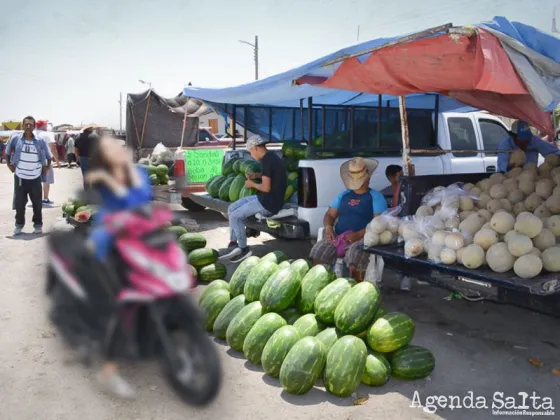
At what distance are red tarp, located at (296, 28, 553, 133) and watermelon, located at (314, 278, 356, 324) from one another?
82.3 inches

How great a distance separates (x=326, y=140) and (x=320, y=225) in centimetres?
158

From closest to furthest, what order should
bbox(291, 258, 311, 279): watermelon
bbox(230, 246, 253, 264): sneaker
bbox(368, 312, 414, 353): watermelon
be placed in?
bbox(230, 246, 253, 264): sneaker, bbox(368, 312, 414, 353): watermelon, bbox(291, 258, 311, 279): watermelon

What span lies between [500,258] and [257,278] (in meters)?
2.11

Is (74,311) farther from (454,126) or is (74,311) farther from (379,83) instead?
(454,126)

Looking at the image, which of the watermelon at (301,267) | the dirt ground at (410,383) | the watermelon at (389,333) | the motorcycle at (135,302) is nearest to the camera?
the motorcycle at (135,302)

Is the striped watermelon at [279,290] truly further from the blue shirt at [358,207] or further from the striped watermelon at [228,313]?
the blue shirt at [358,207]

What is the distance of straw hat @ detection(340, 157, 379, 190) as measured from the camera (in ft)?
21.7

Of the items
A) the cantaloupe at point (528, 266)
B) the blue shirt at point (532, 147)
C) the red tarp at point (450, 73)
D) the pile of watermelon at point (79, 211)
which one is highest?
the red tarp at point (450, 73)

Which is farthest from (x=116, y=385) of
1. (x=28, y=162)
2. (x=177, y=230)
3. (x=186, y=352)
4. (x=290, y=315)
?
(x=290, y=315)

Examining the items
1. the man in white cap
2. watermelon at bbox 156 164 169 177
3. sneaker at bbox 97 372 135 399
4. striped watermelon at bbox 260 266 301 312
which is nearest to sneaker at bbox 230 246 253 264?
the man in white cap

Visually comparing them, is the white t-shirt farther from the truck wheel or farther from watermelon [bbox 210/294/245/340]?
watermelon [bbox 210/294/245/340]

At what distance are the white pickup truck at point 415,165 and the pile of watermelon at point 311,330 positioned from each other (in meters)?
0.64

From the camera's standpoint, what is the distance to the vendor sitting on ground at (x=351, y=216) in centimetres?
666

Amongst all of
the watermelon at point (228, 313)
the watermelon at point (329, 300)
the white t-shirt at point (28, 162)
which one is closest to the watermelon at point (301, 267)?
the watermelon at point (329, 300)
